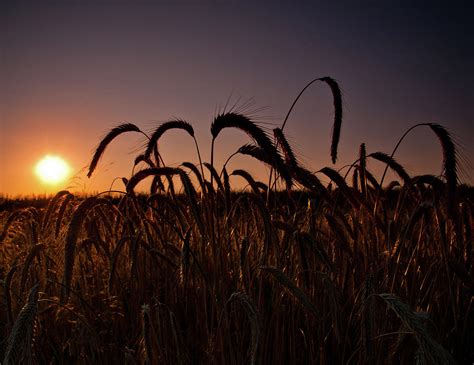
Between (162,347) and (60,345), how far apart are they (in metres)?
0.97

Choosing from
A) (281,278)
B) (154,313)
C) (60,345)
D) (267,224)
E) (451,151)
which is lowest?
(60,345)

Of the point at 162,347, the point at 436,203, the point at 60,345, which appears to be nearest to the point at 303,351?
the point at 162,347

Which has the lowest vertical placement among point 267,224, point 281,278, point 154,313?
point 154,313

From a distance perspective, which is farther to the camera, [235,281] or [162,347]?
[235,281]

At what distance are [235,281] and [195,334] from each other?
1.31ft

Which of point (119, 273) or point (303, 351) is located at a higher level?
point (119, 273)

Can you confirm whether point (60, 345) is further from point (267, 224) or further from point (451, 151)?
point (451, 151)

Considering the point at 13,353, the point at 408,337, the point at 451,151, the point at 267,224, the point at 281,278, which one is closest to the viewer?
the point at 13,353

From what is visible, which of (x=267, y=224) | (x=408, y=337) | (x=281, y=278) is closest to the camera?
(x=281, y=278)

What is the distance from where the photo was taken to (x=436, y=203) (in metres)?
3.19

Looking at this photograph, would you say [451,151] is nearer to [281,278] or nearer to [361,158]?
[361,158]

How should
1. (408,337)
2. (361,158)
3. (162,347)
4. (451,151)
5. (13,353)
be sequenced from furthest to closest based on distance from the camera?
(361,158) < (451,151) < (162,347) < (408,337) < (13,353)

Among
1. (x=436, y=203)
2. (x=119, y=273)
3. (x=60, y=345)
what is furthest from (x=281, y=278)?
(x=119, y=273)

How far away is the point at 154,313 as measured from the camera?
2.71 metres
